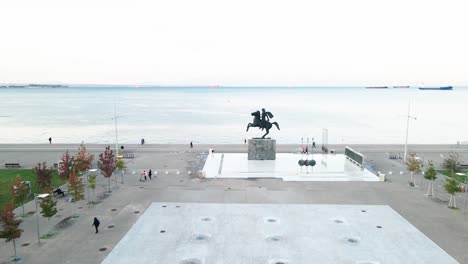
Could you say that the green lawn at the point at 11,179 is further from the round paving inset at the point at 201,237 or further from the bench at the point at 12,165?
the round paving inset at the point at 201,237

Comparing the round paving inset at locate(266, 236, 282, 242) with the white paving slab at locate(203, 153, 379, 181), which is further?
the white paving slab at locate(203, 153, 379, 181)

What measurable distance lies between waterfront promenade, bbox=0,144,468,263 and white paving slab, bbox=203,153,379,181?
1676mm

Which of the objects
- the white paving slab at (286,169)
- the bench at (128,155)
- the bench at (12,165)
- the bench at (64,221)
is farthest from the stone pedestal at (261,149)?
the bench at (12,165)

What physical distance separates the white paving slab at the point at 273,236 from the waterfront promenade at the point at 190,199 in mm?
1121

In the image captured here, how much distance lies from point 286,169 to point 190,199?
14.2 meters

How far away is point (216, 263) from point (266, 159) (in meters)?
26.8

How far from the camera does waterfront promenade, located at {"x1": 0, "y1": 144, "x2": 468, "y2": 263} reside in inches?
814

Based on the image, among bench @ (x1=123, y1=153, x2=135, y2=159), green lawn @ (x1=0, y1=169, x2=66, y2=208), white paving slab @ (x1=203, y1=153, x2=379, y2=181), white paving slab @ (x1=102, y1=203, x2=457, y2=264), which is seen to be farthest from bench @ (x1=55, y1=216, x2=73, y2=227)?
bench @ (x1=123, y1=153, x2=135, y2=159)

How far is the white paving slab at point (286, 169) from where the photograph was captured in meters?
37.0

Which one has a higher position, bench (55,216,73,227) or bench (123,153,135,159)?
bench (123,153,135,159)

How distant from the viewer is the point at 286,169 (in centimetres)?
3959

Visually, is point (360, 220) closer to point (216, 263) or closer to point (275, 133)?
point (216, 263)

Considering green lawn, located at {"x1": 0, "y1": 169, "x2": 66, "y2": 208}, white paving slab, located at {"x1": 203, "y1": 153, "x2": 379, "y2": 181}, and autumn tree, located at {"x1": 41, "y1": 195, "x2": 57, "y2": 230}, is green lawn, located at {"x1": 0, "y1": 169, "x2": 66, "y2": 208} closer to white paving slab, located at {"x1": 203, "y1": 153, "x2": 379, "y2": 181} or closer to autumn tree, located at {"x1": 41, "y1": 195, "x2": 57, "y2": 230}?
autumn tree, located at {"x1": 41, "y1": 195, "x2": 57, "y2": 230}

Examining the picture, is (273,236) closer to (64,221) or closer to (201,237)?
(201,237)
